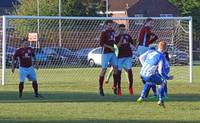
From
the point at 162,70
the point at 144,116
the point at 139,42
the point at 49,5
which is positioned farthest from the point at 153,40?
the point at 49,5

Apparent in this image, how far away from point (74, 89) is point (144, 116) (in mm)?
9023

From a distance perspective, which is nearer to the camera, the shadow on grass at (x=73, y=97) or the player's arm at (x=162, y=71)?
the player's arm at (x=162, y=71)

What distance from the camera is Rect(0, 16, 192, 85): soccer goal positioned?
29.2 m

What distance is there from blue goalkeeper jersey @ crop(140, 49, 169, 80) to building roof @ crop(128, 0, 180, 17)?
66.5 meters

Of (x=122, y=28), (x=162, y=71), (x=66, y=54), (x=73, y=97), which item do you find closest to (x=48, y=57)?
(x=66, y=54)

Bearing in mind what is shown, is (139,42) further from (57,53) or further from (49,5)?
(49,5)

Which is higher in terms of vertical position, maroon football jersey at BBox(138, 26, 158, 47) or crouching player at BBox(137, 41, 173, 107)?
maroon football jersey at BBox(138, 26, 158, 47)

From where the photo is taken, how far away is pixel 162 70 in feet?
49.8

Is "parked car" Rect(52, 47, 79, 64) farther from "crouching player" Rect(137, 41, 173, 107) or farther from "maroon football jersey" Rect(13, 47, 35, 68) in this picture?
"crouching player" Rect(137, 41, 173, 107)

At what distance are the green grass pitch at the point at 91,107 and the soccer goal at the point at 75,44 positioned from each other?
21.7 ft

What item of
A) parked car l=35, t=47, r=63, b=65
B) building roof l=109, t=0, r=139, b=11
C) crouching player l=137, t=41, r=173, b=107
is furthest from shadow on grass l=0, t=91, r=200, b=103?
building roof l=109, t=0, r=139, b=11

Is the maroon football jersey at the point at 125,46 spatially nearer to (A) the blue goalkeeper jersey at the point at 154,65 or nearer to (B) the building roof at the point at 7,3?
(A) the blue goalkeeper jersey at the point at 154,65

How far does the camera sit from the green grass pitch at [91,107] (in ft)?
42.4

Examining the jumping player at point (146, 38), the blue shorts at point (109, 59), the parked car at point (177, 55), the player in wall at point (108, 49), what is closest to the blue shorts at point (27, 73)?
the player in wall at point (108, 49)
